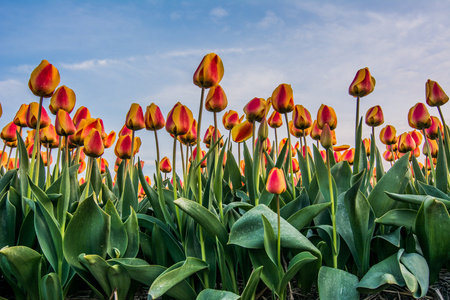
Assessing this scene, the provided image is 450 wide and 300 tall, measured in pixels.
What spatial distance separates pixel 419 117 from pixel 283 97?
0.99 m

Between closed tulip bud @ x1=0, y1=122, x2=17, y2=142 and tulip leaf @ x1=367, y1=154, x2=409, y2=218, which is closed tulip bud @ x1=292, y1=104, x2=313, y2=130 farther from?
closed tulip bud @ x1=0, y1=122, x2=17, y2=142

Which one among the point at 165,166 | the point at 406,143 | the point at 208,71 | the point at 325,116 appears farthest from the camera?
the point at 165,166

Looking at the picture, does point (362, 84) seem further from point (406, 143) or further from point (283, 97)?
point (406, 143)

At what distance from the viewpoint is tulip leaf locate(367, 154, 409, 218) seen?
172 cm

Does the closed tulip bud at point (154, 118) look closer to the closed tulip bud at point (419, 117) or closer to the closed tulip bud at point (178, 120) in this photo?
the closed tulip bud at point (178, 120)

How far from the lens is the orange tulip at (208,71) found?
1.51 m

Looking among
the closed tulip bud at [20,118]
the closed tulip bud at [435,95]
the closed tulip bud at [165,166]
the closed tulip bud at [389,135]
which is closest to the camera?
the closed tulip bud at [20,118]

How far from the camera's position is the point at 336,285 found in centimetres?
137

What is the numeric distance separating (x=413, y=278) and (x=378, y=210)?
18.1 inches

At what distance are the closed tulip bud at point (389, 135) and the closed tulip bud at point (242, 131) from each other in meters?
1.41

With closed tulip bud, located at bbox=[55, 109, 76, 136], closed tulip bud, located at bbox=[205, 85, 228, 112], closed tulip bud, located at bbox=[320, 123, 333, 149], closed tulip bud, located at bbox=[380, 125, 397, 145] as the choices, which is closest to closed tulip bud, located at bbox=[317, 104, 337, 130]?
closed tulip bud, located at bbox=[320, 123, 333, 149]

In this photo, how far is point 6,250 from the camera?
51.6 inches

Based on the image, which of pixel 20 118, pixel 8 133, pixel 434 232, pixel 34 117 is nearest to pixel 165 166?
pixel 8 133

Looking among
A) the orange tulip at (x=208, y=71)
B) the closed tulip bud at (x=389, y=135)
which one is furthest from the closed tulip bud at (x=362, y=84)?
the closed tulip bud at (x=389, y=135)
